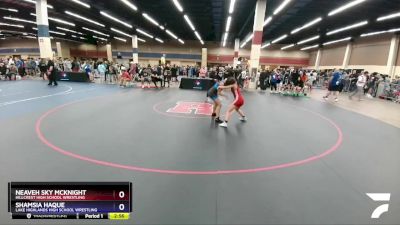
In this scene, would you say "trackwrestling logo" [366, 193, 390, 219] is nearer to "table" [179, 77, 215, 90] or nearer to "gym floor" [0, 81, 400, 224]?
"gym floor" [0, 81, 400, 224]

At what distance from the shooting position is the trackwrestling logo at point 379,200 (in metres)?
2.81

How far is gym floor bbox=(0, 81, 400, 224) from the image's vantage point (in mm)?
2826

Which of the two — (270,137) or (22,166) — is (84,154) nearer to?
(22,166)

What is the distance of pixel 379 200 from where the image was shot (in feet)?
10.2

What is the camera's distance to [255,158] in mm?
4422

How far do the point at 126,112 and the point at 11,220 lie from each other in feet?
18.9

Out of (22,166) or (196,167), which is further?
(196,167)

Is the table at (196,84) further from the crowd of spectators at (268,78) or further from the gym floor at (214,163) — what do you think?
the gym floor at (214,163)

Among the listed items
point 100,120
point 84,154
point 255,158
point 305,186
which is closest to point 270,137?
point 255,158
